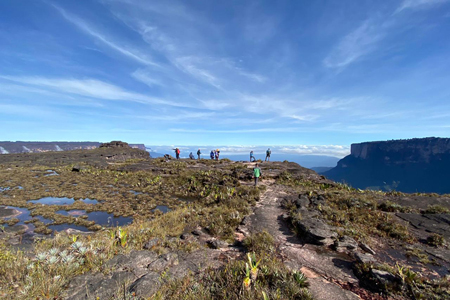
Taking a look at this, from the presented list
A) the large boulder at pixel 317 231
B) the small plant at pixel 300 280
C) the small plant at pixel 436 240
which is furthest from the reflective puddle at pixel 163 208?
the small plant at pixel 436 240

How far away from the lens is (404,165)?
14838 centimetres

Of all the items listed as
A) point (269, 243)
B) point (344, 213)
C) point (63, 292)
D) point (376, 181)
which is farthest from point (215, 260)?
point (376, 181)

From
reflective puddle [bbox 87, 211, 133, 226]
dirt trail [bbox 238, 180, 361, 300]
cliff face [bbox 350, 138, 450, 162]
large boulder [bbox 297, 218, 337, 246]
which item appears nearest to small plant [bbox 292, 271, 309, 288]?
dirt trail [bbox 238, 180, 361, 300]

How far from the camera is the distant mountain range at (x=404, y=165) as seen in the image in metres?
127

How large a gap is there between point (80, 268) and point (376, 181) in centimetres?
19489

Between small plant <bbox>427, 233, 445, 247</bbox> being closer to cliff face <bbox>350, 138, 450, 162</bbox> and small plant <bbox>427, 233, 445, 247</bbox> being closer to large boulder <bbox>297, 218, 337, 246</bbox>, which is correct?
large boulder <bbox>297, 218, 337, 246</bbox>

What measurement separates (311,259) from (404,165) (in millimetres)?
198274

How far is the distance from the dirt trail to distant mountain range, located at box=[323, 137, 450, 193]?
136 metres

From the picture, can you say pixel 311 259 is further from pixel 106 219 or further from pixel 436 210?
pixel 106 219

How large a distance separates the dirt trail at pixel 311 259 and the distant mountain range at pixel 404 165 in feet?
446

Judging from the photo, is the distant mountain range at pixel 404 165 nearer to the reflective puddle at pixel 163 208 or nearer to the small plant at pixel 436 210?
the small plant at pixel 436 210

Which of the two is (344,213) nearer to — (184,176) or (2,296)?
(2,296)

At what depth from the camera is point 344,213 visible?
10828 mm

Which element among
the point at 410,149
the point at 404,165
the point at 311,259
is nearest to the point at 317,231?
the point at 311,259
